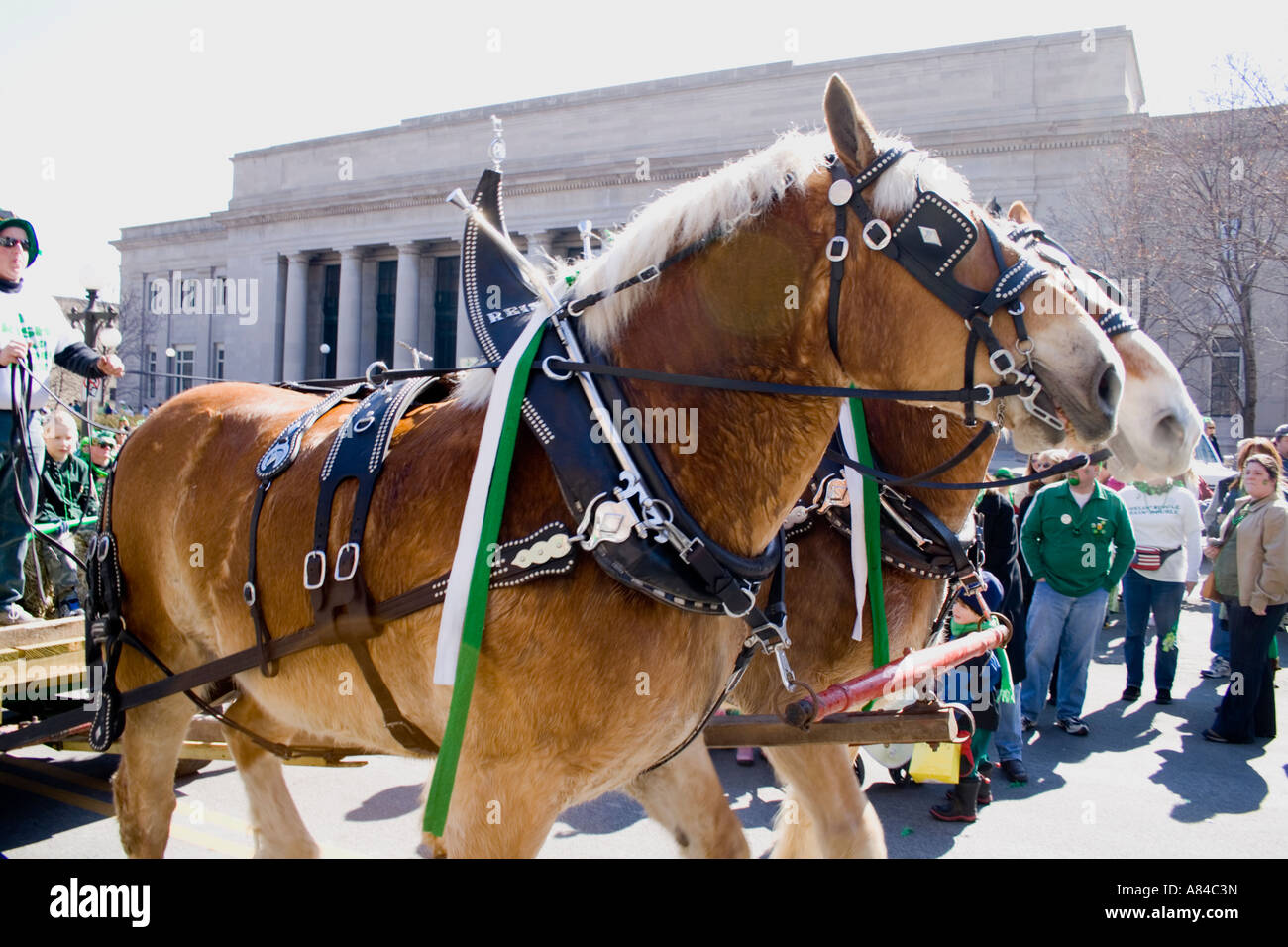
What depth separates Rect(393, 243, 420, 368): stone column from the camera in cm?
4853

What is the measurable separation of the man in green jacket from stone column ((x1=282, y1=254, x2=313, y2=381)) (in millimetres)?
48155

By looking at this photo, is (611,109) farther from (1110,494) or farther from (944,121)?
(1110,494)

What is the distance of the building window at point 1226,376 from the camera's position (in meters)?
27.1

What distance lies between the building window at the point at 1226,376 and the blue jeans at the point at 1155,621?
19564 millimetres

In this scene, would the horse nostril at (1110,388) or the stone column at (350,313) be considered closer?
the horse nostril at (1110,388)

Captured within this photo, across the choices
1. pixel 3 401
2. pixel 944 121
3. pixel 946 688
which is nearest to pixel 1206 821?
pixel 946 688

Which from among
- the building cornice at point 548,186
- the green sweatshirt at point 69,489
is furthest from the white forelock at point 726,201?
the building cornice at point 548,186

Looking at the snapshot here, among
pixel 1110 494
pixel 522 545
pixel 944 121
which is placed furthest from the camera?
pixel 944 121

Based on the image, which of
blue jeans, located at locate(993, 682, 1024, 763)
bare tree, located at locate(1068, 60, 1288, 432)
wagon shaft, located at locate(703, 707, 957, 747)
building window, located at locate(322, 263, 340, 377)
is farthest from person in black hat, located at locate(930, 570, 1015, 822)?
building window, located at locate(322, 263, 340, 377)

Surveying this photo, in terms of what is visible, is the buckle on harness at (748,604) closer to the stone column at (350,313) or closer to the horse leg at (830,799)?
the horse leg at (830,799)

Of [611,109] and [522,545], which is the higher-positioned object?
[611,109]

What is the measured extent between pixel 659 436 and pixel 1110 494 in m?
6.96

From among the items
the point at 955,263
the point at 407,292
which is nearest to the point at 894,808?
the point at 955,263

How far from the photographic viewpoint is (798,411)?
2391 mm
